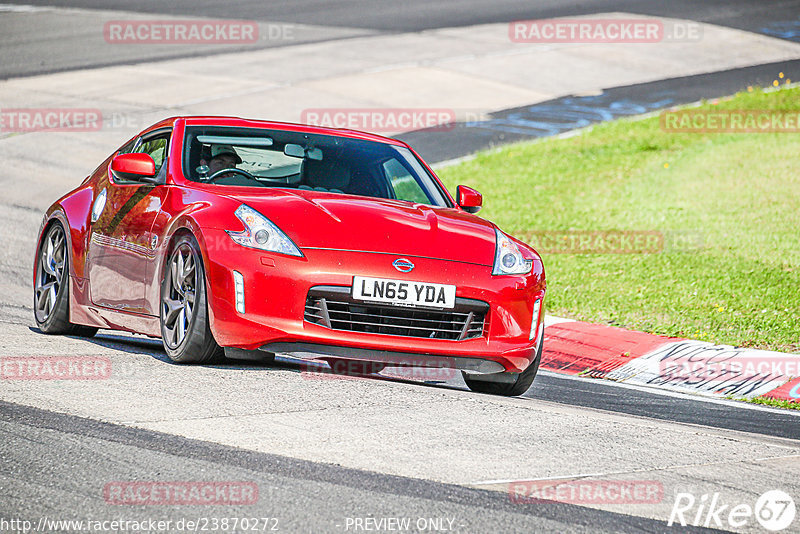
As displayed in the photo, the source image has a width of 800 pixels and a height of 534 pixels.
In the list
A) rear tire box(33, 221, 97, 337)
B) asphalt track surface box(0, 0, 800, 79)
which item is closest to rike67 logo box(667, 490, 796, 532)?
rear tire box(33, 221, 97, 337)

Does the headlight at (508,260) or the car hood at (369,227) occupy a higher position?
the car hood at (369,227)

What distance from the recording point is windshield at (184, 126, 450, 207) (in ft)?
23.0

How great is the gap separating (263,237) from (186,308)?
0.59 metres

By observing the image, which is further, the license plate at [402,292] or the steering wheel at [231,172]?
the steering wheel at [231,172]

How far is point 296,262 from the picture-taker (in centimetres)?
589

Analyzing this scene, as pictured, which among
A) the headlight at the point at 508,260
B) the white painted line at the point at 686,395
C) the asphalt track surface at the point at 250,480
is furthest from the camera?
the white painted line at the point at 686,395

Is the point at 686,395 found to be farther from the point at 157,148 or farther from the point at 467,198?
the point at 157,148

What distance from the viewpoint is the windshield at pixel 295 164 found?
276 inches

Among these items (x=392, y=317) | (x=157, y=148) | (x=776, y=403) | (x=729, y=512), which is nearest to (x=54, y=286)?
(x=157, y=148)

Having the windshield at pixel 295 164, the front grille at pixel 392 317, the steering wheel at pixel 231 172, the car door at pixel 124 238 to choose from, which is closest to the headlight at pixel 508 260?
Answer: the front grille at pixel 392 317

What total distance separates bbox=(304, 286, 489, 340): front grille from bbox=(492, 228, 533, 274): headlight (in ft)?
0.99

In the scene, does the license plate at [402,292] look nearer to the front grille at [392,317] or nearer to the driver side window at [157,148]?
the front grille at [392,317]

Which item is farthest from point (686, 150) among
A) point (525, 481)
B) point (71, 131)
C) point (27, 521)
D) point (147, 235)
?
point (27, 521)

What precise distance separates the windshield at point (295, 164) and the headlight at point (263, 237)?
0.85m
